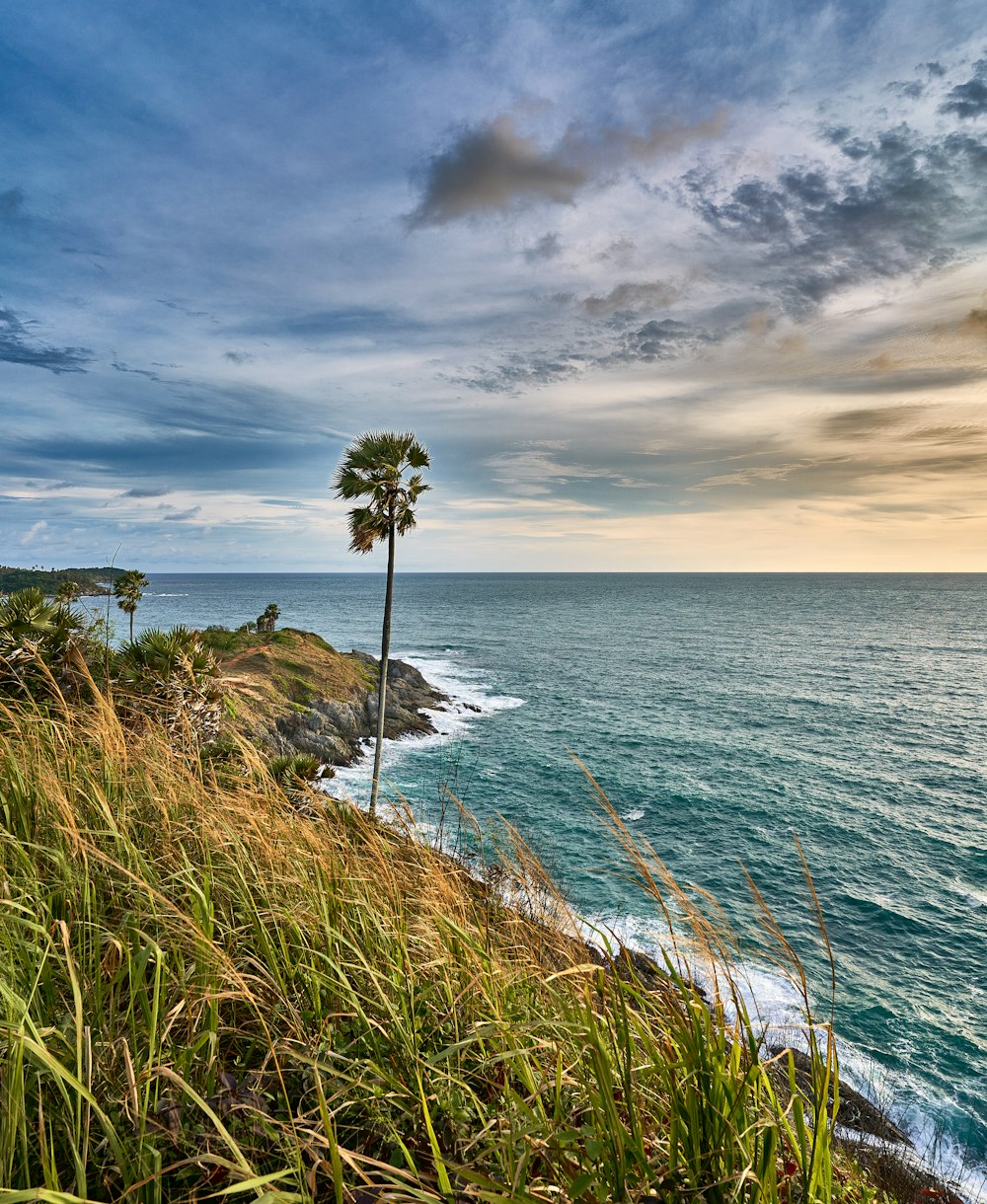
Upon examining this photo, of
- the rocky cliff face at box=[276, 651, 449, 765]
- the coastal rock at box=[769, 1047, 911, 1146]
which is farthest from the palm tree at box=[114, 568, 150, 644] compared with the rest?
the coastal rock at box=[769, 1047, 911, 1146]

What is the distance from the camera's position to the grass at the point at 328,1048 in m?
1.57

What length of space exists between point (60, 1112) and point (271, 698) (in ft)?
105

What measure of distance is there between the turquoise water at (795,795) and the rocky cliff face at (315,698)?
2.96 m

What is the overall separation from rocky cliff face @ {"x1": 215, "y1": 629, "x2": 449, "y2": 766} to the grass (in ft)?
77.1

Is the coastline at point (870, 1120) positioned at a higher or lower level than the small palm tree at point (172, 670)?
lower

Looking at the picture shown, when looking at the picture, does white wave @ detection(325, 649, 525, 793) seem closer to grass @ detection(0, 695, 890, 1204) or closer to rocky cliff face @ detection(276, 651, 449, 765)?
rocky cliff face @ detection(276, 651, 449, 765)

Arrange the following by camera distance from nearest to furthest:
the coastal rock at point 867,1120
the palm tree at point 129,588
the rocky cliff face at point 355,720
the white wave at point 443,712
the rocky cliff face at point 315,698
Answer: the coastal rock at point 867,1120 < the white wave at point 443,712 < the rocky cliff face at point 315,698 < the rocky cliff face at point 355,720 < the palm tree at point 129,588

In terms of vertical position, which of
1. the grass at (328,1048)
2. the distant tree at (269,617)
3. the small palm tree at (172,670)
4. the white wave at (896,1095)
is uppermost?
the grass at (328,1048)

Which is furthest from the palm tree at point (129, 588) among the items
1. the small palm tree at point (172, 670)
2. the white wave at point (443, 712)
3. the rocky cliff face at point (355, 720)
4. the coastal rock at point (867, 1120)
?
the coastal rock at point (867, 1120)

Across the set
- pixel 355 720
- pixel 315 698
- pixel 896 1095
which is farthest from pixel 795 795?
pixel 315 698

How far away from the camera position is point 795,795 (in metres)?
28.2

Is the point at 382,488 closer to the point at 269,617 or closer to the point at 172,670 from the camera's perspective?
the point at 172,670

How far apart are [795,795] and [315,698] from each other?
25.0 m

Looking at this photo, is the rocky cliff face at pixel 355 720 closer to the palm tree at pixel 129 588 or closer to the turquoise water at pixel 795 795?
the turquoise water at pixel 795 795
